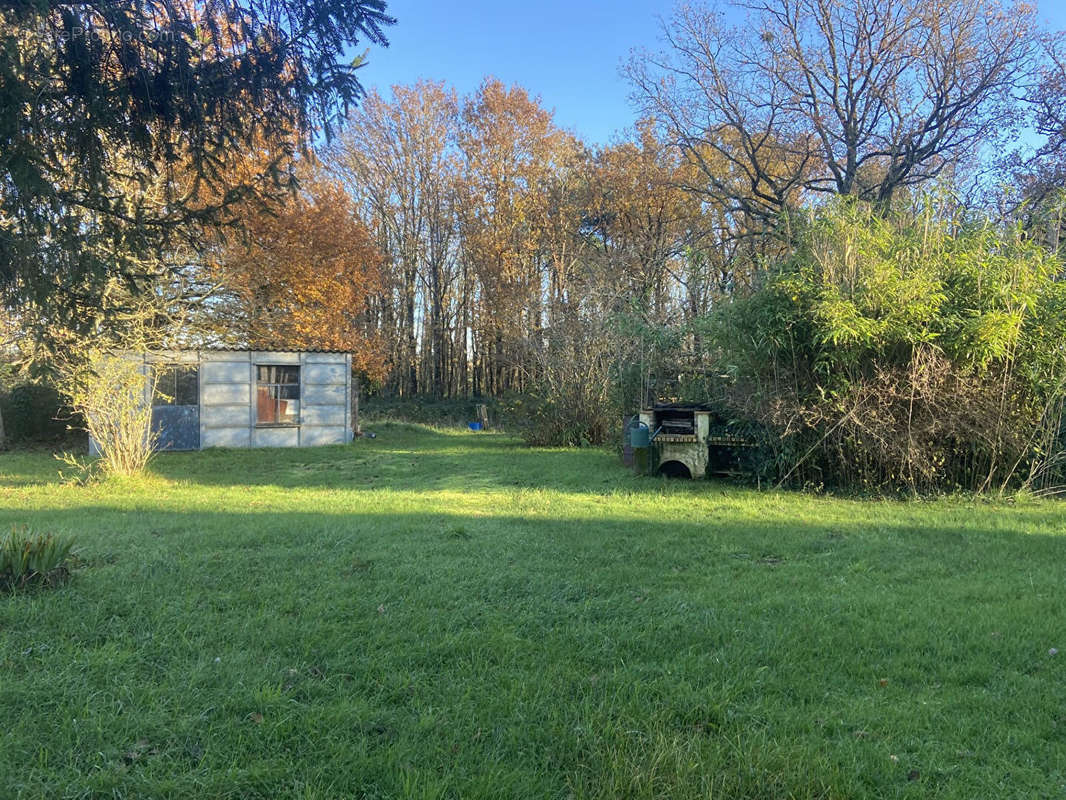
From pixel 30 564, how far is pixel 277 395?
1445 cm

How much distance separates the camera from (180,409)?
1680cm

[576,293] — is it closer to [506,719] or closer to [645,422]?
[645,422]

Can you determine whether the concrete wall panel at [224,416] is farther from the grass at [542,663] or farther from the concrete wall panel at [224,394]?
the grass at [542,663]

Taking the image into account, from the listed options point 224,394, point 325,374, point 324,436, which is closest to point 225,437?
point 224,394

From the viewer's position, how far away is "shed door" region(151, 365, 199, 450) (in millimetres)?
16531

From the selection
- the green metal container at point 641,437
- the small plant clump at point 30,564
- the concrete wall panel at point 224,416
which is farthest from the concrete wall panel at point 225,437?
the small plant clump at point 30,564

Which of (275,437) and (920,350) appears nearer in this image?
(920,350)

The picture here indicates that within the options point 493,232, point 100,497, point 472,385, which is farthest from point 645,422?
point 472,385

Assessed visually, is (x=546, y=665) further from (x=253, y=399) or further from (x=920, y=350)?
(x=253, y=399)

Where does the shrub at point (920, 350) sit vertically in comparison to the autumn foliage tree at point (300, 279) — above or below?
below

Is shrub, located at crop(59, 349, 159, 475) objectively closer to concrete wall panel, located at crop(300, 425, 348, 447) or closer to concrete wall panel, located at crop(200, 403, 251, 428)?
concrete wall panel, located at crop(200, 403, 251, 428)

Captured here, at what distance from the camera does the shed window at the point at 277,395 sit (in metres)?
17.9

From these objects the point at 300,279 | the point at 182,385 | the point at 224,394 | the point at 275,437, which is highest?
the point at 300,279

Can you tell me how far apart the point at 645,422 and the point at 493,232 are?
18.7 meters
